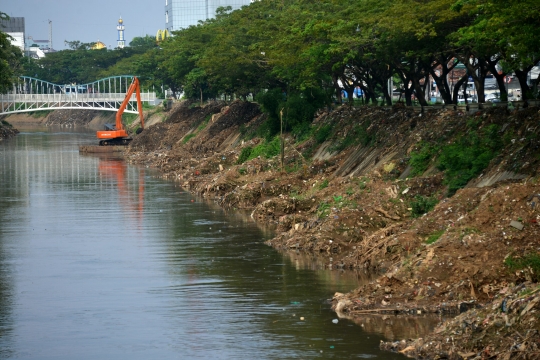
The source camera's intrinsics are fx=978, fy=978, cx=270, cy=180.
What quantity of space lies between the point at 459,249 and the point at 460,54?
2067 cm

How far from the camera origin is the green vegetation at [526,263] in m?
21.0

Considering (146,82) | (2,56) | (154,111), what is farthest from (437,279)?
(146,82)

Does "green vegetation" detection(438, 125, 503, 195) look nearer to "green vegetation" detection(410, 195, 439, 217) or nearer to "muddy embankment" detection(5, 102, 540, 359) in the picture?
"muddy embankment" detection(5, 102, 540, 359)

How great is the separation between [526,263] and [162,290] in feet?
29.5

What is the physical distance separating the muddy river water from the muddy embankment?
107 cm

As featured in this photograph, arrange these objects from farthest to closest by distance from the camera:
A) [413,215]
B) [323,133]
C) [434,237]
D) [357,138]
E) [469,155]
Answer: [323,133] → [357,138] → [469,155] → [413,215] → [434,237]

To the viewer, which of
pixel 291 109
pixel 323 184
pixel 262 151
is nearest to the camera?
pixel 323 184

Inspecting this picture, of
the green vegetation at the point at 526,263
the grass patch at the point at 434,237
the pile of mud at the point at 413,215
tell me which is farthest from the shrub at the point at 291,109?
the green vegetation at the point at 526,263

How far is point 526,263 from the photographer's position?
21.2 meters

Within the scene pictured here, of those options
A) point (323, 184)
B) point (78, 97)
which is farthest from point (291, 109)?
point (78, 97)

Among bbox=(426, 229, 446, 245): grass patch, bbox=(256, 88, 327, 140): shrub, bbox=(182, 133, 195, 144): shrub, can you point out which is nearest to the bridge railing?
bbox=(182, 133, 195, 144): shrub

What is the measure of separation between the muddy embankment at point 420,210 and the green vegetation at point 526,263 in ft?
0.08

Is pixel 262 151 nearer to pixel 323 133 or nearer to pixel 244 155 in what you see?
pixel 244 155

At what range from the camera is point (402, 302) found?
21.3 meters
